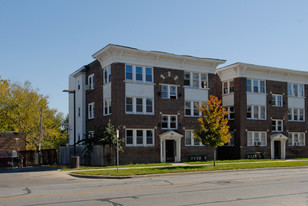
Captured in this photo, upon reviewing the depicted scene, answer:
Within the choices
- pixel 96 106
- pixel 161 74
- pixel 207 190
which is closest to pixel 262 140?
pixel 161 74

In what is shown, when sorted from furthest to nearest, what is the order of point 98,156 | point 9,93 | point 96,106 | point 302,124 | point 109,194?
1. point 9,93
2. point 302,124
3. point 96,106
4. point 98,156
5. point 109,194

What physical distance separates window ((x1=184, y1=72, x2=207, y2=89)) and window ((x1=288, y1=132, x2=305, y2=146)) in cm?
1296

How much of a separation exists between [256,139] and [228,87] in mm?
6257

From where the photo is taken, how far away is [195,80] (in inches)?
1318

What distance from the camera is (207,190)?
1296cm

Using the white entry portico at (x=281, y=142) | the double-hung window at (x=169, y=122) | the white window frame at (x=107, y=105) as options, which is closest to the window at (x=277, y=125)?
the white entry portico at (x=281, y=142)

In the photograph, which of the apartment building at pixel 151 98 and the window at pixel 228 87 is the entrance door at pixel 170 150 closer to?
the apartment building at pixel 151 98

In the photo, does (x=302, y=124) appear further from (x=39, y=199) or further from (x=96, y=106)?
(x=39, y=199)

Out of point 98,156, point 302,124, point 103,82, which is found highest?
point 103,82

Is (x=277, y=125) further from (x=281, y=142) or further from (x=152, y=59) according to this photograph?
(x=152, y=59)

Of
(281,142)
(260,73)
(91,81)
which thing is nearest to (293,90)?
(260,73)

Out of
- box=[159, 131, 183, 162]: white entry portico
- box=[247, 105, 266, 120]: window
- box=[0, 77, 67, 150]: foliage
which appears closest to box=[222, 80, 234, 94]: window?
box=[247, 105, 266, 120]: window

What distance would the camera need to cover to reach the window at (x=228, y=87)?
123ft

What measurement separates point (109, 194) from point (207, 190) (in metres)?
3.62
